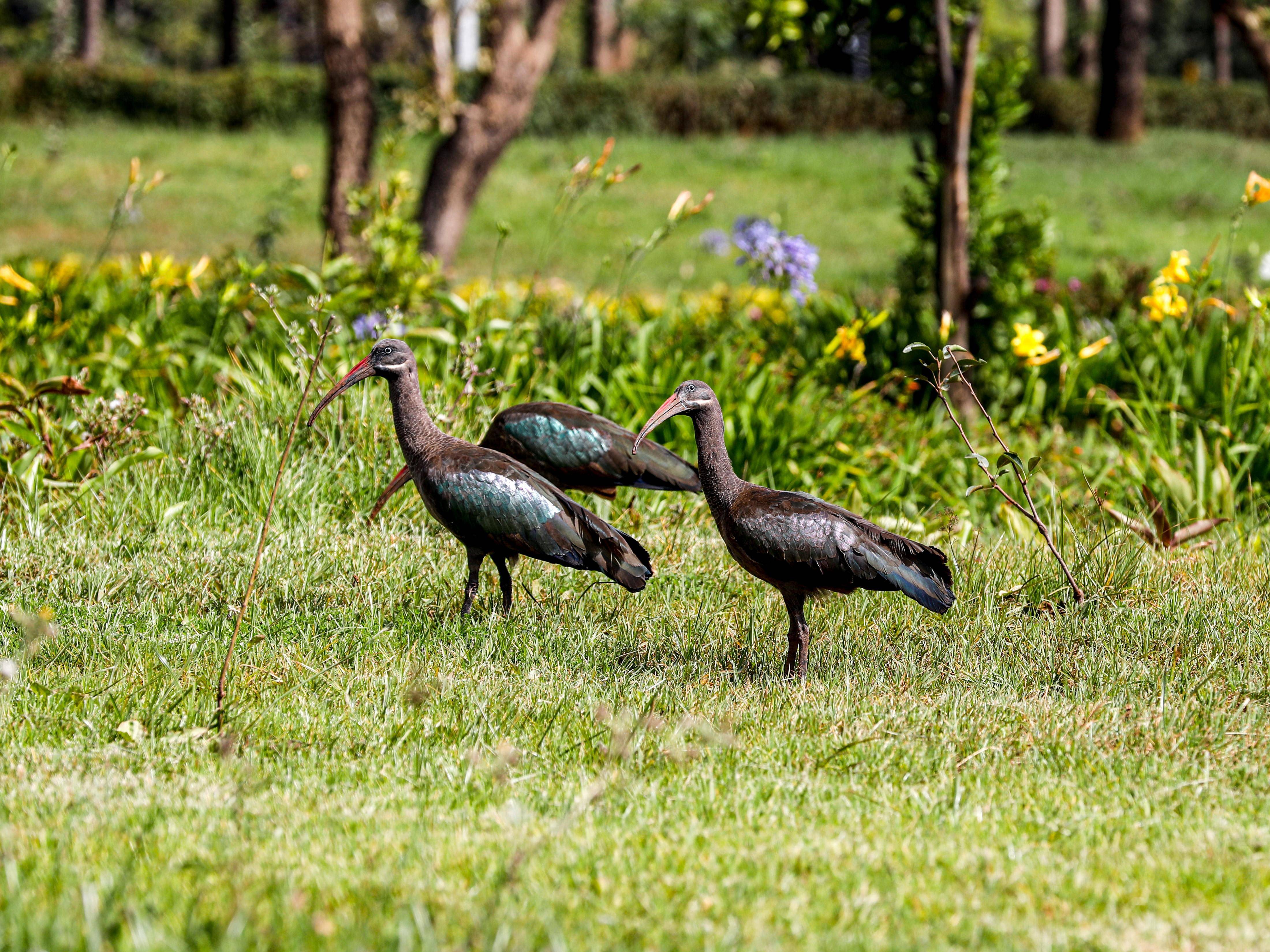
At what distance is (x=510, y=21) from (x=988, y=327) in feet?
16.1

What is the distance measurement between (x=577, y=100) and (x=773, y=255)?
1903cm

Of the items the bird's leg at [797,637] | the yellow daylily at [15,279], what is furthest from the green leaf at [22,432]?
the bird's leg at [797,637]

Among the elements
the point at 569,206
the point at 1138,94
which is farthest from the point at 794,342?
the point at 1138,94

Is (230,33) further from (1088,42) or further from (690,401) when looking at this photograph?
(690,401)

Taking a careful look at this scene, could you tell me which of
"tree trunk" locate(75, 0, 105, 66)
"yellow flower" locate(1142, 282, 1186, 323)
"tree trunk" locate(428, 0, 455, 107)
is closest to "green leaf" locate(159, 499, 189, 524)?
"yellow flower" locate(1142, 282, 1186, 323)

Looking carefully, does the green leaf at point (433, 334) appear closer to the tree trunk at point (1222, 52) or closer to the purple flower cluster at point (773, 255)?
the purple flower cluster at point (773, 255)

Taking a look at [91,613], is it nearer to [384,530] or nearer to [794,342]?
[384,530]

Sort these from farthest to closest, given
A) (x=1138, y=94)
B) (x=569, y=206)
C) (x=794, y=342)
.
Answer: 1. (x=1138, y=94)
2. (x=794, y=342)
3. (x=569, y=206)

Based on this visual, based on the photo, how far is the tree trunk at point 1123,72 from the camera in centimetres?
2241

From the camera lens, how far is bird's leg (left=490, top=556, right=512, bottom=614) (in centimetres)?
437

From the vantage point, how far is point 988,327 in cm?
707

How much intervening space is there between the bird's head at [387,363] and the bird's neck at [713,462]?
991 millimetres

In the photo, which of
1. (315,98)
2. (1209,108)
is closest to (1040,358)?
(315,98)

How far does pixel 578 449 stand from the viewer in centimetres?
485
